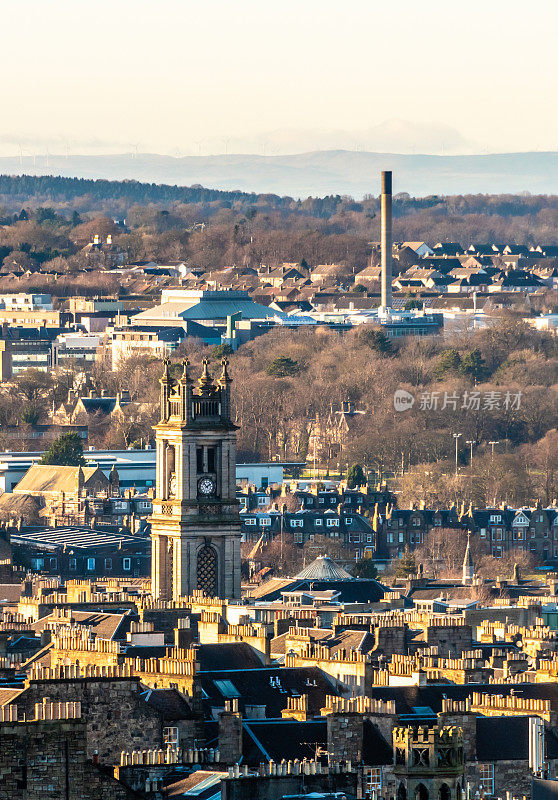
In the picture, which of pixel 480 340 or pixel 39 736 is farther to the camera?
pixel 480 340

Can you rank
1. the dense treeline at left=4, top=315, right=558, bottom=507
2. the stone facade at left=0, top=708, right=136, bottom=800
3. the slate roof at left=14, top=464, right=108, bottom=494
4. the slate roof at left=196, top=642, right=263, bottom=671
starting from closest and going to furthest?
the stone facade at left=0, top=708, right=136, bottom=800
the slate roof at left=196, top=642, right=263, bottom=671
the slate roof at left=14, top=464, right=108, bottom=494
the dense treeline at left=4, top=315, right=558, bottom=507

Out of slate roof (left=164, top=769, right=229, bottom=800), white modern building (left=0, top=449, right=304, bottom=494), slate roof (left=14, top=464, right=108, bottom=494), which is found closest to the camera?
slate roof (left=164, top=769, right=229, bottom=800)

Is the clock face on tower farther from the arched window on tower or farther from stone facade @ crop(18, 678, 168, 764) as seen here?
stone facade @ crop(18, 678, 168, 764)

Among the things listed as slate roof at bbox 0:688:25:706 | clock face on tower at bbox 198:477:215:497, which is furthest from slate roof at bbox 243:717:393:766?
clock face on tower at bbox 198:477:215:497

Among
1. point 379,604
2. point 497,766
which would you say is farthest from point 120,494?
point 497,766

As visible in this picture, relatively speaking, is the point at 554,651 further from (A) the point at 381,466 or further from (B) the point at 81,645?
(A) the point at 381,466

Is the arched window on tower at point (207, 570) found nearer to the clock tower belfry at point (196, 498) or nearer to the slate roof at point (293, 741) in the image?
the clock tower belfry at point (196, 498)

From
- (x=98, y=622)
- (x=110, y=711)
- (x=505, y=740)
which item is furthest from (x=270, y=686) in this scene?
(x=98, y=622)
